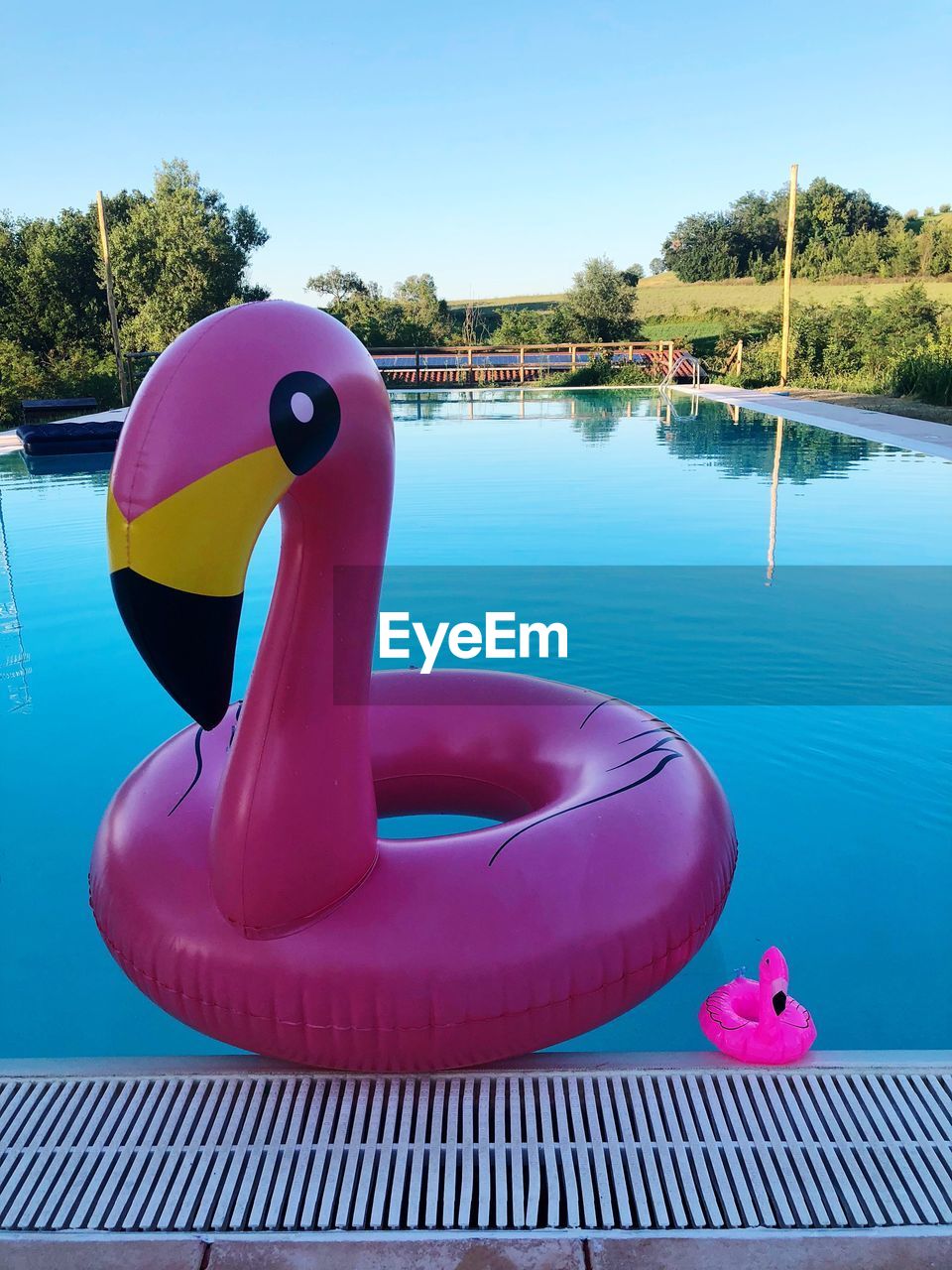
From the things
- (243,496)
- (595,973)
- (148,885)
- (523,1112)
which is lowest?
(523,1112)

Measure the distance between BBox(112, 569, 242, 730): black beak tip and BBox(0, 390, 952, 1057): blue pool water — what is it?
1.38 m

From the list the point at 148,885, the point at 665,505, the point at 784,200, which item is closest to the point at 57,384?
the point at 665,505

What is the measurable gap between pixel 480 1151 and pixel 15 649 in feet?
14.4

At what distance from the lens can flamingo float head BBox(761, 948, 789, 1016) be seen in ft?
6.19

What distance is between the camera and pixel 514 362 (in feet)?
83.5

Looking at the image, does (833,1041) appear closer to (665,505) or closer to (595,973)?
(595,973)

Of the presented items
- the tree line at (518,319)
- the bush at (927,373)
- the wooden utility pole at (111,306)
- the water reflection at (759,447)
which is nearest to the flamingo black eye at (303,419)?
the water reflection at (759,447)

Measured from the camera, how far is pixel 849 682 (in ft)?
14.3

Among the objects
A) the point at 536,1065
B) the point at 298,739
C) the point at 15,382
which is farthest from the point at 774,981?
the point at 15,382

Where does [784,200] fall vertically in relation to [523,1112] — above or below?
above

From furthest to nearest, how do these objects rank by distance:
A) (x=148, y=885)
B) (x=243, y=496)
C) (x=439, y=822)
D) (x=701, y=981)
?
(x=439, y=822) → (x=701, y=981) → (x=148, y=885) → (x=243, y=496)

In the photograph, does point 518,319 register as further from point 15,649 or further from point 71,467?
point 15,649

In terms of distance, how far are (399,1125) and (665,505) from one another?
706 cm

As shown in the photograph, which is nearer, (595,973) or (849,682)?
(595,973)
